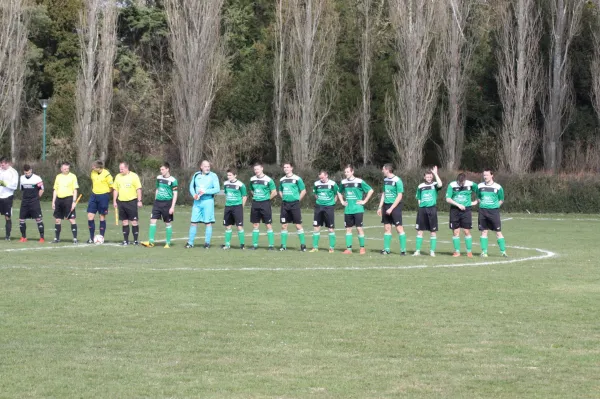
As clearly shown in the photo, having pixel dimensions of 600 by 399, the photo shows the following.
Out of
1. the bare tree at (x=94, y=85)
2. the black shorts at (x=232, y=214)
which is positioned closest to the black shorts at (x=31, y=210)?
the black shorts at (x=232, y=214)

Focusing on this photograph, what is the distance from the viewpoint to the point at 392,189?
22.6 meters

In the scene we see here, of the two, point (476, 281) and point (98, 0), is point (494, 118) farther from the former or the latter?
point (476, 281)

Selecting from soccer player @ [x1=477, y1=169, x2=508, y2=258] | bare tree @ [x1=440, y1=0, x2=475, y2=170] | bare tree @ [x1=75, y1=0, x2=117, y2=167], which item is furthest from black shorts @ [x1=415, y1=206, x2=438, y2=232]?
bare tree @ [x1=75, y1=0, x2=117, y2=167]

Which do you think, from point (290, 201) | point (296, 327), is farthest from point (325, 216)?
point (296, 327)

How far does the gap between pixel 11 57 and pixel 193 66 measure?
10176 millimetres

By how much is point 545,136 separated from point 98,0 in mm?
24201

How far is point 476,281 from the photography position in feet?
54.9

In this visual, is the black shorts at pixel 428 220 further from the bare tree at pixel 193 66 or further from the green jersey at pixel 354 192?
the bare tree at pixel 193 66

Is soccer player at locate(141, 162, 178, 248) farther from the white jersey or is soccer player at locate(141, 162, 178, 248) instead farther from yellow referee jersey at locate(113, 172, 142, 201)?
the white jersey

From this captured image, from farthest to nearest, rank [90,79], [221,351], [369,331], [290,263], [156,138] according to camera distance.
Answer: [156,138]
[90,79]
[290,263]
[369,331]
[221,351]

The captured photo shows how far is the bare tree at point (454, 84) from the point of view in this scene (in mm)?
50219

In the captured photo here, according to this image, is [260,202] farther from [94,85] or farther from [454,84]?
[94,85]

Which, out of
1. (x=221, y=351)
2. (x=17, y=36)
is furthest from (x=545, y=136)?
(x=221, y=351)

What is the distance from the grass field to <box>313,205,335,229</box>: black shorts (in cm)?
252
